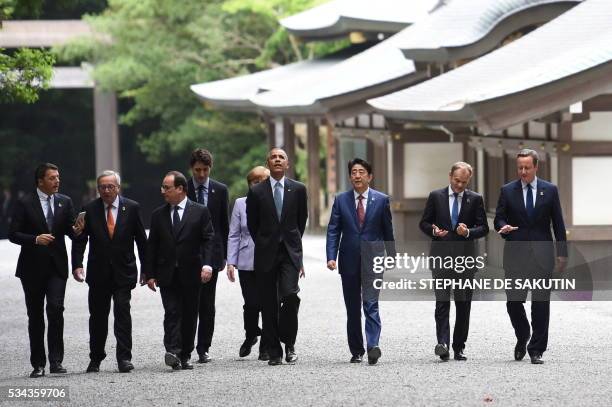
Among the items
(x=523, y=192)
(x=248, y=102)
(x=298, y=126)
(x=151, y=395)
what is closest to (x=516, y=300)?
(x=523, y=192)

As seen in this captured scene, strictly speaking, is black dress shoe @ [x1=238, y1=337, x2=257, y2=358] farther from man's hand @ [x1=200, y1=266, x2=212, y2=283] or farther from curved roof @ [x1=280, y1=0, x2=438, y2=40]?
curved roof @ [x1=280, y1=0, x2=438, y2=40]

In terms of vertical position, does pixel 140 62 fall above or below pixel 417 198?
above

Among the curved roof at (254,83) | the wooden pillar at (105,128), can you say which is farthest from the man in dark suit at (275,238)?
the wooden pillar at (105,128)

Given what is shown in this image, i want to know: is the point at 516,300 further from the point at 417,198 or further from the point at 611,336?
the point at 417,198

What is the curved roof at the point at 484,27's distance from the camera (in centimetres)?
2289

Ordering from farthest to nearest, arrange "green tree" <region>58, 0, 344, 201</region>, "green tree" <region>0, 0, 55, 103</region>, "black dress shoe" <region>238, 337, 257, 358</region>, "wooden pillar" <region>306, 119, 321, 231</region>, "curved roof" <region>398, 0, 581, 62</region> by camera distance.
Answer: "green tree" <region>58, 0, 344, 201</region>
"wooden pillar" <region>306, 119, 321, 231</region>
"curved roof" <region>398, 0, 581, 62</region>
"green tree" <region>0, 0, 55, 103</region>
"black dress shoe" <region>238, 337, 257, 358</region>

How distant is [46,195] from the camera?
38.2 feet

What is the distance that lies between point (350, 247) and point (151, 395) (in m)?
2.29

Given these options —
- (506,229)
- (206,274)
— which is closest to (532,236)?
(506,229)

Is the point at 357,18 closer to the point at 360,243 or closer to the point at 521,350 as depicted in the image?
the point at 360,243

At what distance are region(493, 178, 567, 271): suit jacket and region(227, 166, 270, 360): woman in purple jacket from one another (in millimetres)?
1833

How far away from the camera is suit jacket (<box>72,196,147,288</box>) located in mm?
11594

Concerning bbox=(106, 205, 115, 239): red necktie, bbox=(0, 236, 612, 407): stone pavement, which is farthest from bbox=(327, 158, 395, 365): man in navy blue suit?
bbox=(106, 205, 115, 239): red necktie

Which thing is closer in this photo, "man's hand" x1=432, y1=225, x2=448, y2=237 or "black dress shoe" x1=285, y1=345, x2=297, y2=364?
"man's hand" x1=432, y1=225, x2=448, y2=237
